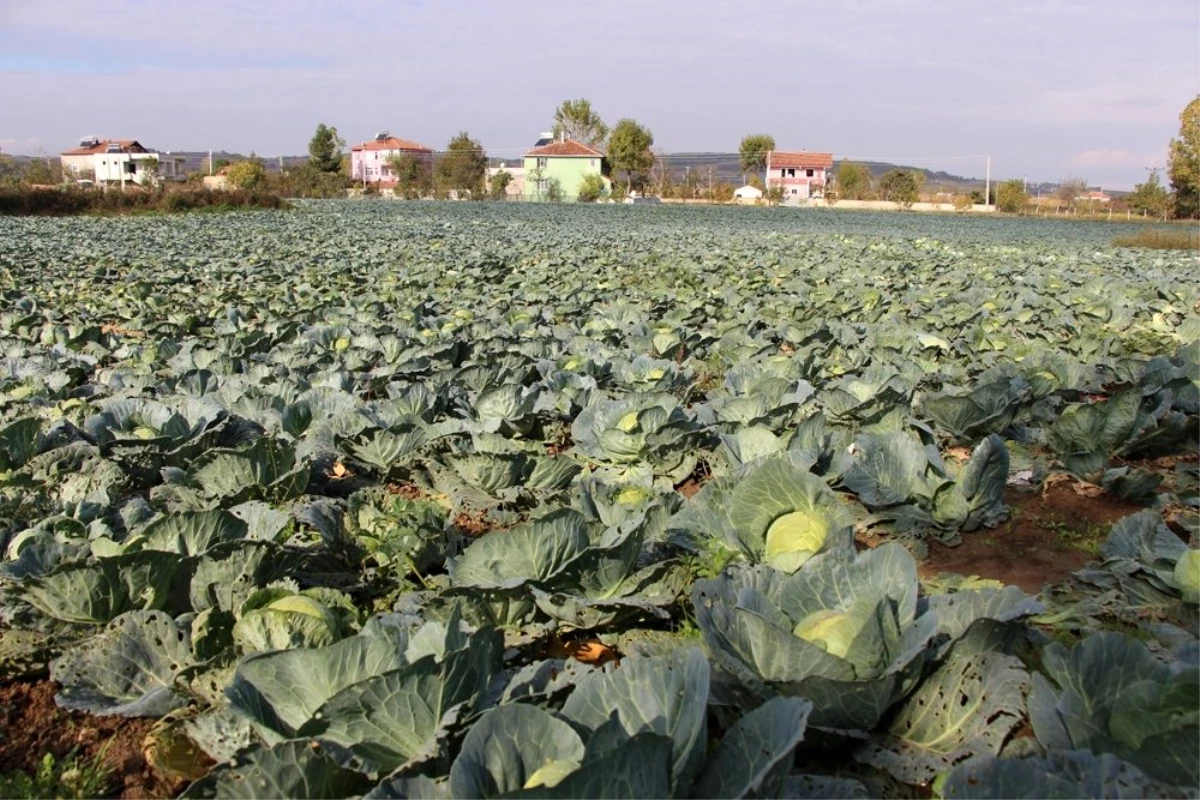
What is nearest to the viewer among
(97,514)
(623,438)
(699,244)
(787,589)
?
(787,589)

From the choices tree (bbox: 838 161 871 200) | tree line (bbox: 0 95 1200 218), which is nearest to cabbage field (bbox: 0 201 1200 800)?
tree line (bbox: 0 95 1200 218)

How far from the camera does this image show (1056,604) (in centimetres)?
328

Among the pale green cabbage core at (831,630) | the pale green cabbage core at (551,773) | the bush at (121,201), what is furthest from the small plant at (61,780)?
the bush at (121,201)

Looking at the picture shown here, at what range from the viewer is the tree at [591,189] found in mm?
78000

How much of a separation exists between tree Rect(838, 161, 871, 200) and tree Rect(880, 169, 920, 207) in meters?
1.77

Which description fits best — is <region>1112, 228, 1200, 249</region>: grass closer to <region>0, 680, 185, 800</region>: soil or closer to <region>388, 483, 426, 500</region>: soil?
<region>388, 483, 426, 500</region>: soil

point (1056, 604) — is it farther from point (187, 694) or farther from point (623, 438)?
point (187, 694)

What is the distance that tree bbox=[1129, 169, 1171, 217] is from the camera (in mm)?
70000

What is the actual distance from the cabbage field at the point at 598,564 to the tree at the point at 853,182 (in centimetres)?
8476

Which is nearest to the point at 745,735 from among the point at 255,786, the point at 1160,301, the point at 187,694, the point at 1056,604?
the point at 255,786

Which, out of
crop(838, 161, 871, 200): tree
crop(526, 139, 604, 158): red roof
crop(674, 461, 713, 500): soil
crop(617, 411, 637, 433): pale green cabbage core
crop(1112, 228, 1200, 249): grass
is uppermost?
crop(526, 139, 604, 158): red roof

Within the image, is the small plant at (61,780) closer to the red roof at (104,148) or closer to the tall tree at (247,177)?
the tall tree at (247,177)

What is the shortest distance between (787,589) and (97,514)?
288cm

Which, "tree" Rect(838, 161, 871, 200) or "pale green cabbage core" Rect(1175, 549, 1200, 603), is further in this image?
"tree" Rect(838, 161, 871, 200)
